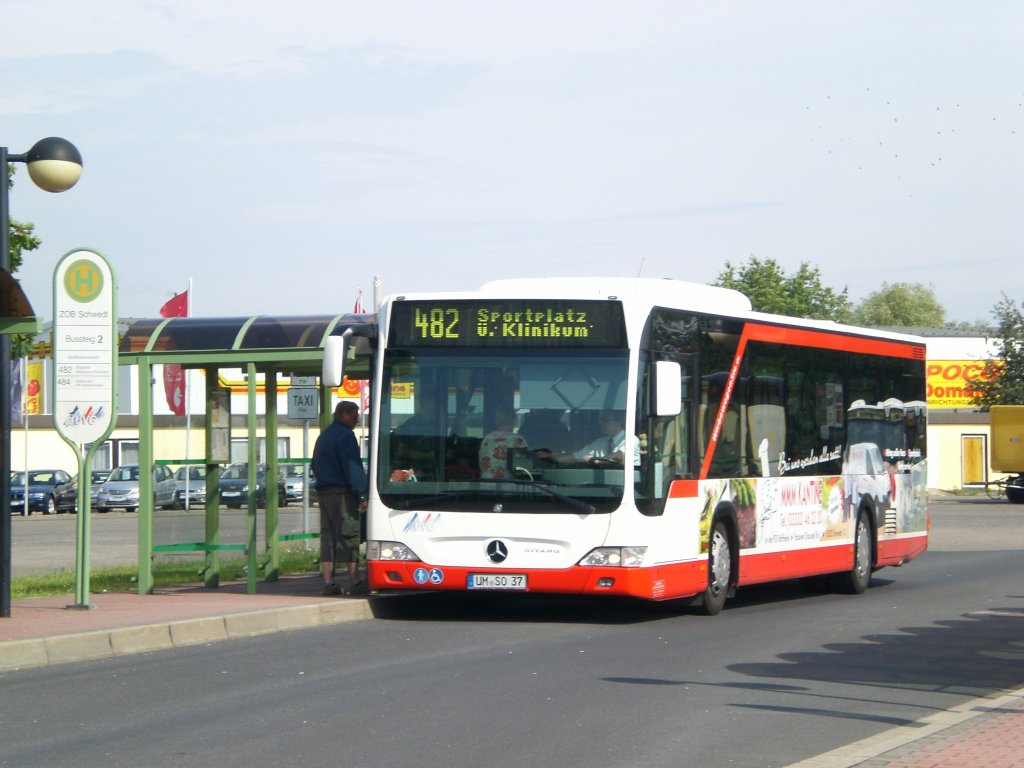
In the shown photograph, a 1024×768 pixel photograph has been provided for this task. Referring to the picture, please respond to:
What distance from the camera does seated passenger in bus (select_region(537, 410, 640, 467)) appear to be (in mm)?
13727

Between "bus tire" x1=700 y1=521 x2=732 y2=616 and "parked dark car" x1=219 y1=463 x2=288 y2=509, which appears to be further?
"parked dark car" x1=219 y1=463 x2=288 y2=509

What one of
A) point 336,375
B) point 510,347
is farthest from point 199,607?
point 510,347

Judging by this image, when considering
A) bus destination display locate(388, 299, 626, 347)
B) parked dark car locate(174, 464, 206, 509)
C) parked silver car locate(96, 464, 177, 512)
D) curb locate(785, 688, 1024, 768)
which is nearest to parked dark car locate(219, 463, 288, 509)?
parked dark car locate(174, 464, 206, 509)

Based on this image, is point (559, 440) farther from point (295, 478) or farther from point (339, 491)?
point (295, 478)

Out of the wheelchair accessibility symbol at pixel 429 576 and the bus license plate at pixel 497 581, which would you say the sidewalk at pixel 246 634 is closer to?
the wheelchair accessibility symbol at pixel 429 576

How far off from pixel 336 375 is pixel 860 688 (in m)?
5.69

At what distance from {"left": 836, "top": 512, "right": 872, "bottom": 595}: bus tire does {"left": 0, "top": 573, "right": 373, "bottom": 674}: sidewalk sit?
6088 mm

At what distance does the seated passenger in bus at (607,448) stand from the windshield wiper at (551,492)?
245 mm

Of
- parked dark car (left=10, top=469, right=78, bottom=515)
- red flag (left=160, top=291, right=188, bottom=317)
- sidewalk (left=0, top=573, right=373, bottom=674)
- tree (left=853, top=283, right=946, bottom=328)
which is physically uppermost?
tree (left=853, top=283, right=946, bottom=328)

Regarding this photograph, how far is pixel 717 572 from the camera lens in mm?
15078

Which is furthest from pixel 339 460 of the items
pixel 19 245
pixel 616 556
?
pixel 19 245

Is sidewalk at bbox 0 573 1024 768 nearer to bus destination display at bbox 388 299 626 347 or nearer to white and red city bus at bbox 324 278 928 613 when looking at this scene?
white and red city bus at bbox 324 278 928 613

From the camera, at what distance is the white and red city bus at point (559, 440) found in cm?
1375

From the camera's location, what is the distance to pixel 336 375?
1397 cm
